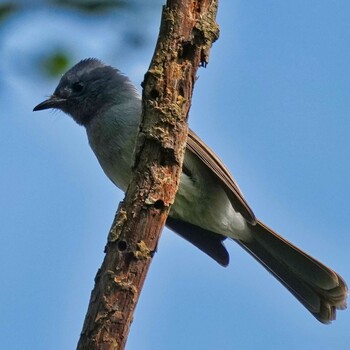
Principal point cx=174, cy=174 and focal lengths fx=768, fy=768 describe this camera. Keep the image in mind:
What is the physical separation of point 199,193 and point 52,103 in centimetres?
176

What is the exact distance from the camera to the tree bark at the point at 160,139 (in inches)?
123

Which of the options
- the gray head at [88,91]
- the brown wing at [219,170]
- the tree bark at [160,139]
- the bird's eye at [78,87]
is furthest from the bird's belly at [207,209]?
the tree bark at [160,139]

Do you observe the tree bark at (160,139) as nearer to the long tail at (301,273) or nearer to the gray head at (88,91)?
the gray head at (88,91)

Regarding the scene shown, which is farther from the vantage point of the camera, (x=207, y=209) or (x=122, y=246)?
(x=207, y=209)

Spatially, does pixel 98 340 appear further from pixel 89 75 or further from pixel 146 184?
pixel 89 75

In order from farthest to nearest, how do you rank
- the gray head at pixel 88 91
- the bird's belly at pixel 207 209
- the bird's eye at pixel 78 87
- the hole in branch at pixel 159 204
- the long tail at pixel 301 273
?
the bird's eye at pixel 78 87
the gray head at pixel 88 91
the long tail at pixel 301 273
the bird's belly at pixel 207 209
the hole in branch at pixel 159 204

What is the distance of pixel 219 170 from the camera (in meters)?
5.69

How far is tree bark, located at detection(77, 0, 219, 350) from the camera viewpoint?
312 cm

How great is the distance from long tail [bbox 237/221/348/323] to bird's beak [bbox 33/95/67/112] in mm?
2020

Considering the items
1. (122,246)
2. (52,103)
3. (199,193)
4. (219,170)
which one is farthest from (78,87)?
(122,246)

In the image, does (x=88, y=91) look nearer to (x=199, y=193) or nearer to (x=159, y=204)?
(x=199, y=193)

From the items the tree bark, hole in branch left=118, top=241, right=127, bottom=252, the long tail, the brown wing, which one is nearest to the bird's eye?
the brown wing

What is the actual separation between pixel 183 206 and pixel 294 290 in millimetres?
1244

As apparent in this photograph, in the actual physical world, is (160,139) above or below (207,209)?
below
